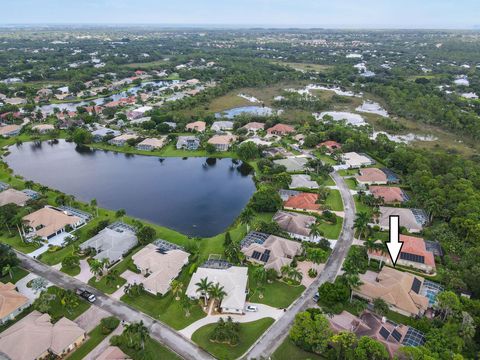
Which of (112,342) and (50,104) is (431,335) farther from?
(50,104)

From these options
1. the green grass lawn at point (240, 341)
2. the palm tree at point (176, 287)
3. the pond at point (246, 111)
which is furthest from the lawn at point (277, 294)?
the pond at point (246, 111)

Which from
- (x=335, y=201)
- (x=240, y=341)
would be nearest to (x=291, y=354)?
(x=240, y=341)

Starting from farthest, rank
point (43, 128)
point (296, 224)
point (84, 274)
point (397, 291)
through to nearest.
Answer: point (43, 128), point (296, 224), point (84, 274), point (397, 291)

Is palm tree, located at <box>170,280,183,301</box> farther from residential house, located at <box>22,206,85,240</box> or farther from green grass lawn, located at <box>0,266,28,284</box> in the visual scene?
residential house, located at <box>22,206,85,240</box>

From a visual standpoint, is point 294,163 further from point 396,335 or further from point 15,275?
point 15,275

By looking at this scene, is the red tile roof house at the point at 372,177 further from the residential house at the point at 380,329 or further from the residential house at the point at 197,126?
the residential house at the point at 197,126

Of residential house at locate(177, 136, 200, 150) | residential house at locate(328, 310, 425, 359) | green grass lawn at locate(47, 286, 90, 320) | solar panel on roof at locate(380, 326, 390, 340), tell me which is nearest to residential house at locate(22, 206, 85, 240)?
green grass lawn at locate(47, 286, 90, 320)
